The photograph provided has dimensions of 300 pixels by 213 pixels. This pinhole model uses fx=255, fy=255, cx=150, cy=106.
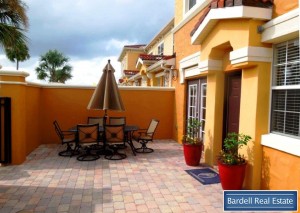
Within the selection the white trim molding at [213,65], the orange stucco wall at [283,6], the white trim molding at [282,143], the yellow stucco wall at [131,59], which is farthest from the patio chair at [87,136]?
the yellow stucco wall at [131,59]

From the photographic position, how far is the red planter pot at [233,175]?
5.07 m

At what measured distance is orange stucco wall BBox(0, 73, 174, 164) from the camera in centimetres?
706

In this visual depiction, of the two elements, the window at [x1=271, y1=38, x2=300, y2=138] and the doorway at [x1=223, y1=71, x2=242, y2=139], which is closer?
the window at [x1=271, y1=38, x2=300, y2=138]

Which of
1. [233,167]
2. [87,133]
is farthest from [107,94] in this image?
[233,167]

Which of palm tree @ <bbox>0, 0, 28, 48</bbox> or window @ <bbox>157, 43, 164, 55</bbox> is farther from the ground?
window @ <bbox>157, 43, 164, 55</bbox>

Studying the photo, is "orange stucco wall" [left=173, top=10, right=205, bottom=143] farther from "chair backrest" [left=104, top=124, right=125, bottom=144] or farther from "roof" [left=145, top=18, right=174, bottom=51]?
"roof" [left=145, top=18, right=174, bottom=51]

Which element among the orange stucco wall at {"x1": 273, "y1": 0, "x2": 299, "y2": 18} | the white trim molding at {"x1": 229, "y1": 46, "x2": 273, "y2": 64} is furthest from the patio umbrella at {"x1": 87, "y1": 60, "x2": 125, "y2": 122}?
the orange stucco wall at {"x1": 273, "y1": 0, "x2": 299, "y2": 18}

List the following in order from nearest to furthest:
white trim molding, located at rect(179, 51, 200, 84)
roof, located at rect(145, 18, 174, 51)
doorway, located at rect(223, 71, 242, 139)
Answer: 1. doorway, located at rect(223, 71, 242, 139)
2. white trim molding, located at rect(179, 51, 200, 84)
3. roof, located at rect(145, 18, 174, 51)

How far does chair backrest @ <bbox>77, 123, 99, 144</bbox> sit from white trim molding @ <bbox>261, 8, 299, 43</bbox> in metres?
5.19

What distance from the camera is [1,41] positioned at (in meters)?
7.56

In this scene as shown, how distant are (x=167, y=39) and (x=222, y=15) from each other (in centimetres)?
1275

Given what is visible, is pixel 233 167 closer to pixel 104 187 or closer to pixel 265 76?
pixel 265 76

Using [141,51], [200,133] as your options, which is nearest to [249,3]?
[200,133]

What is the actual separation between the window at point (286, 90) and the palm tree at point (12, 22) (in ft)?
23.6
